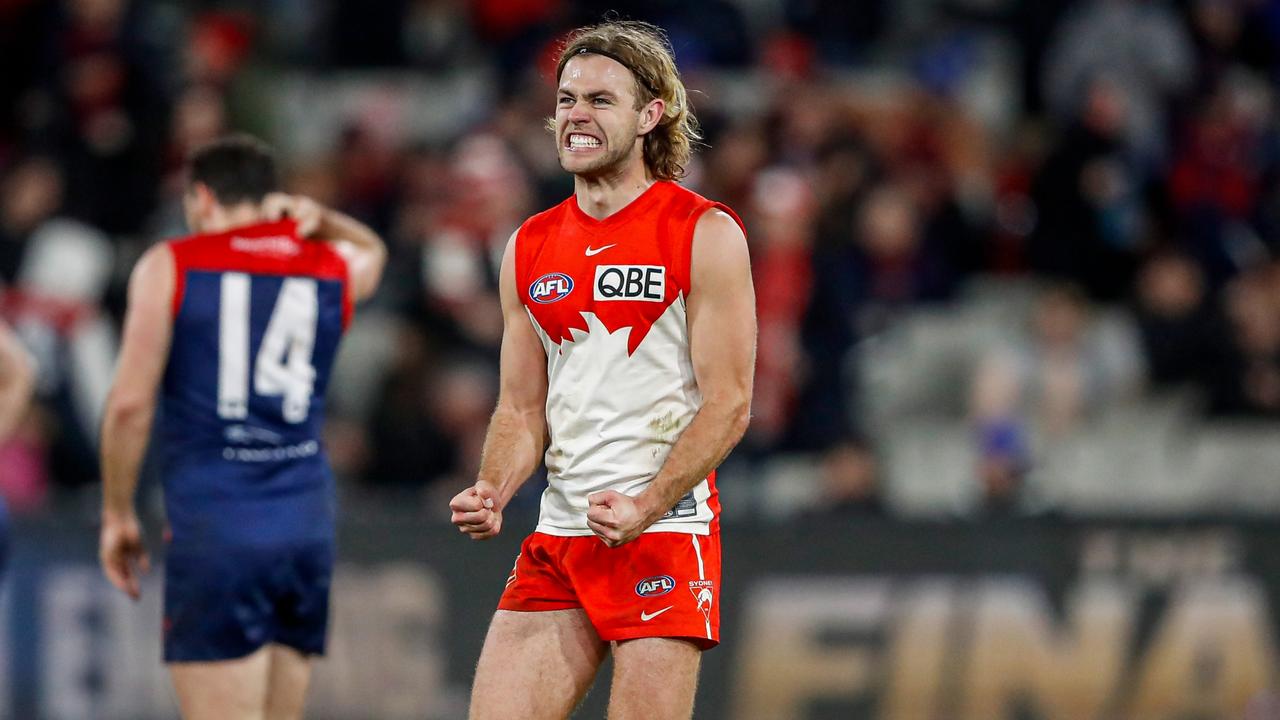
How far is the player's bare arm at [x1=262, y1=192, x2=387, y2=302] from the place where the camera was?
7.21 meters

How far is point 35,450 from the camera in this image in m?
11.4

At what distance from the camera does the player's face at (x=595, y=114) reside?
557cm

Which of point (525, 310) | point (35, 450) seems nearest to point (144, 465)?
point (35, 450)

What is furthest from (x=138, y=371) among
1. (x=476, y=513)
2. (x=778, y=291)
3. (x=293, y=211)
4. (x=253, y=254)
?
(x=778, y=291)

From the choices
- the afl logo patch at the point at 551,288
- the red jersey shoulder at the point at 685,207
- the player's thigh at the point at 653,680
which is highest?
the red jersey shoulder at the point at 685,207

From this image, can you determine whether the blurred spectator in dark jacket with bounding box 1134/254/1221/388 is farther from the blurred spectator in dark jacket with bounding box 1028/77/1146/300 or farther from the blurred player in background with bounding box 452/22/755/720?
the blurred player in background with bounding box 452/22/755/720

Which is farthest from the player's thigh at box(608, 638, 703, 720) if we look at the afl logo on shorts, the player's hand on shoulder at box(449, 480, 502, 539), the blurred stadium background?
the blurred stadium background

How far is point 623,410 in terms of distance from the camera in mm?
5574

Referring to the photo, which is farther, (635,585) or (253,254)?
(253,254)

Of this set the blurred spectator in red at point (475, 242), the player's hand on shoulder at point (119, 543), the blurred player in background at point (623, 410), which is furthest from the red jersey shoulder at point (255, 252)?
the blurred spectator in red at point (475, 242)

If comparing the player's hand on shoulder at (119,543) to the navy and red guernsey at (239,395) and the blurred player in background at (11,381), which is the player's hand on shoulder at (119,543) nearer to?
the navy and red guernsey at (239,395)

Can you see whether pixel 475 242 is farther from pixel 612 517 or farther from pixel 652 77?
pixel 612 517

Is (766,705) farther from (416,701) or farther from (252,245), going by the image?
(252,245)

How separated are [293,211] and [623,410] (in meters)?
2.18
